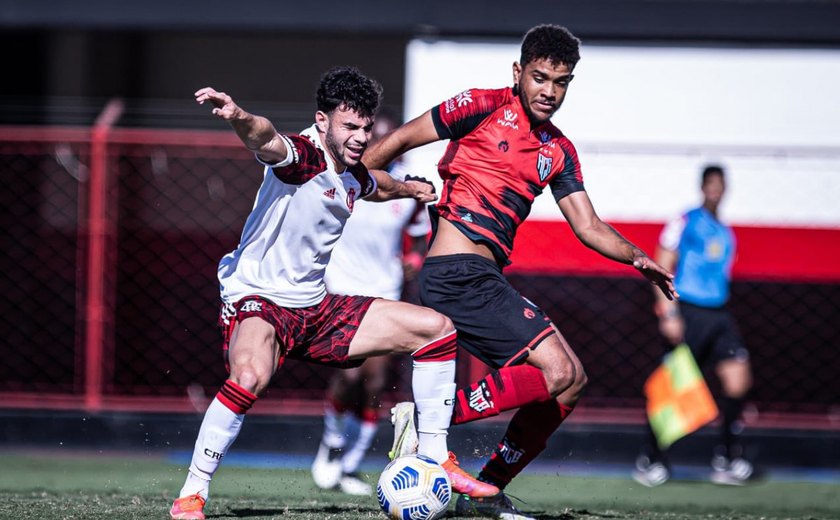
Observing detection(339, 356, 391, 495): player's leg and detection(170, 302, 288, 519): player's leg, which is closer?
detection(170, 302, 288, 519): player's leg

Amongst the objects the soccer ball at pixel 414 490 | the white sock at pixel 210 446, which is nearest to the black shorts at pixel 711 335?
the soccer ball at pixel 414 490

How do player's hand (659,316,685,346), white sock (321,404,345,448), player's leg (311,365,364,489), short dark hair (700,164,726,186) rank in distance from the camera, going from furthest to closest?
short dark hair (700,164,726,186) < player's hand (659,316,685,346) < white sock (321,404,345,448) < player's leg (311,365,364,489)

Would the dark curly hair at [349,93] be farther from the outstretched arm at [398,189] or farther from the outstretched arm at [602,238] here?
the outstretched arm at [602,238]

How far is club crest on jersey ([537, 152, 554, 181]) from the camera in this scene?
5.27m

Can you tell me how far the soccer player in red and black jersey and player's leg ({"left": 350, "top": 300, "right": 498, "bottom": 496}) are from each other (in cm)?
13

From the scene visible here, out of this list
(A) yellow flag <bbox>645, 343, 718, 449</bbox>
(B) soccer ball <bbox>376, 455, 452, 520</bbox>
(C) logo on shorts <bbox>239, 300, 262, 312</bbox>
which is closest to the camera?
(B) soccer ball <bbox>376, 455, 452, 520</bbox>

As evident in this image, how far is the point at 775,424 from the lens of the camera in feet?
29.2

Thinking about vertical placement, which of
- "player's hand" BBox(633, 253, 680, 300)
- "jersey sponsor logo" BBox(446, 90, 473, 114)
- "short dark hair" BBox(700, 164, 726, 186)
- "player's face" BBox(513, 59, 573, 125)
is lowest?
"player's hand" BBox(633, 253, 680, 300)

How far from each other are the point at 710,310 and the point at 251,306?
4.39 m

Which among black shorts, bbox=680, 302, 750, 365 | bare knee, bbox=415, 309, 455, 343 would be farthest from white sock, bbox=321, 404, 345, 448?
black shorts, bbox=680, 302, 750, 365

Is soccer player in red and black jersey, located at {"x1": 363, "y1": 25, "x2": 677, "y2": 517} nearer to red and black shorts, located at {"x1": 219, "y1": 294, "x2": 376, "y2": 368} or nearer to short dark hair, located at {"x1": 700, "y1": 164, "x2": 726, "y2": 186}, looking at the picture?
red and black shorts, located at {"x1": 219, "y1": 294, "x2": 376, "y2": 368}

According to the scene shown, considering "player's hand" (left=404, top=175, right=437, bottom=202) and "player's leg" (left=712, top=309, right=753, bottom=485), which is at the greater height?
"player's hand" (left=404, top=175, right=437, bottom=202)

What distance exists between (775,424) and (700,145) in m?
2.26

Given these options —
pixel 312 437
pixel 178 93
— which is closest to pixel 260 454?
pixel 312 437
